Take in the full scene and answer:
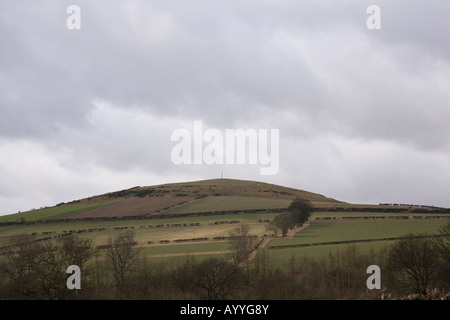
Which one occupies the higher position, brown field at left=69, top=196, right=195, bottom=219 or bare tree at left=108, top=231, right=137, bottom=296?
brown field at left=69, top=196, right=195, bottom=219

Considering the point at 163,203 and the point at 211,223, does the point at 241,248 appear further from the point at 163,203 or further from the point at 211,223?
the point at 163,203

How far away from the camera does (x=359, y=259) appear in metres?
82.0

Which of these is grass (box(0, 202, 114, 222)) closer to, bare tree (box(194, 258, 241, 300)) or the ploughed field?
the ploughed field

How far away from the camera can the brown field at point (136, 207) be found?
15250 centimetres

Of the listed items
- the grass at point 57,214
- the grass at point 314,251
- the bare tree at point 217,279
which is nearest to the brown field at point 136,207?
the grass at point 57,214

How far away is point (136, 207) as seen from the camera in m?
161

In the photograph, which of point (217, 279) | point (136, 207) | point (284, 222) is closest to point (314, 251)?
point (284, 222)

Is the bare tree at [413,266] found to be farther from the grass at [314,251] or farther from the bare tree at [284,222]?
the bare tree at [284,222]

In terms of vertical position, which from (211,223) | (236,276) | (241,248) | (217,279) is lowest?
(217,279)

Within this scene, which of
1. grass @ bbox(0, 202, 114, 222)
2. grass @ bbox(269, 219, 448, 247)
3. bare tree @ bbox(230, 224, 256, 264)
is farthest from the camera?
grass @ bbox(0, 202, 114, 222)

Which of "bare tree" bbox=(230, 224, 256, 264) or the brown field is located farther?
the brown field

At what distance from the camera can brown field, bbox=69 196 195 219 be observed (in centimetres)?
15250

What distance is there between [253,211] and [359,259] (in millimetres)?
69437

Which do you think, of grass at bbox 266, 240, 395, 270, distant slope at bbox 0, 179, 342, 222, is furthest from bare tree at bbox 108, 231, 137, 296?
distant slope at bbox 0, 179, 342, 222
